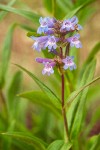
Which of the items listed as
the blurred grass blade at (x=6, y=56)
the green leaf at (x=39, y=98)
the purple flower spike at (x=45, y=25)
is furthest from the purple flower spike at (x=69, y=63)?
the blurred grass blade at (x=6, y=56)

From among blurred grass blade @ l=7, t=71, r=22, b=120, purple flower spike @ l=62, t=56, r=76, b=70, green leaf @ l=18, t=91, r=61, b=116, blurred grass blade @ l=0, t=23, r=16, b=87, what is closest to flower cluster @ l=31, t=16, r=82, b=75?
purple flower spike @ l=62, t=56, r=76, b=70

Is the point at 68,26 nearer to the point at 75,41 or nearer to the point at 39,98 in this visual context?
the point at 75,41

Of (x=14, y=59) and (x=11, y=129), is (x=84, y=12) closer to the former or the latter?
(x=11, y=129)

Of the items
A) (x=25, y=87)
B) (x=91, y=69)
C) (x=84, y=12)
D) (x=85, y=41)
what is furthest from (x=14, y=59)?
(x=91, y=69)

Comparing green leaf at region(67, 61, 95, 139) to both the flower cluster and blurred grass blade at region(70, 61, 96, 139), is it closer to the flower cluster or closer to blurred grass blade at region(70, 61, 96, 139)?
blurred grass blade at region(70, 61, 96, 139)

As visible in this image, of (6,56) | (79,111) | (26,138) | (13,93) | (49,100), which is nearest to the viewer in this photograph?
(26,138)

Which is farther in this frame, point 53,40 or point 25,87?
point 25,87

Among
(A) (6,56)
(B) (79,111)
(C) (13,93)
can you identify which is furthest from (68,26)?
(C) (13,93)
